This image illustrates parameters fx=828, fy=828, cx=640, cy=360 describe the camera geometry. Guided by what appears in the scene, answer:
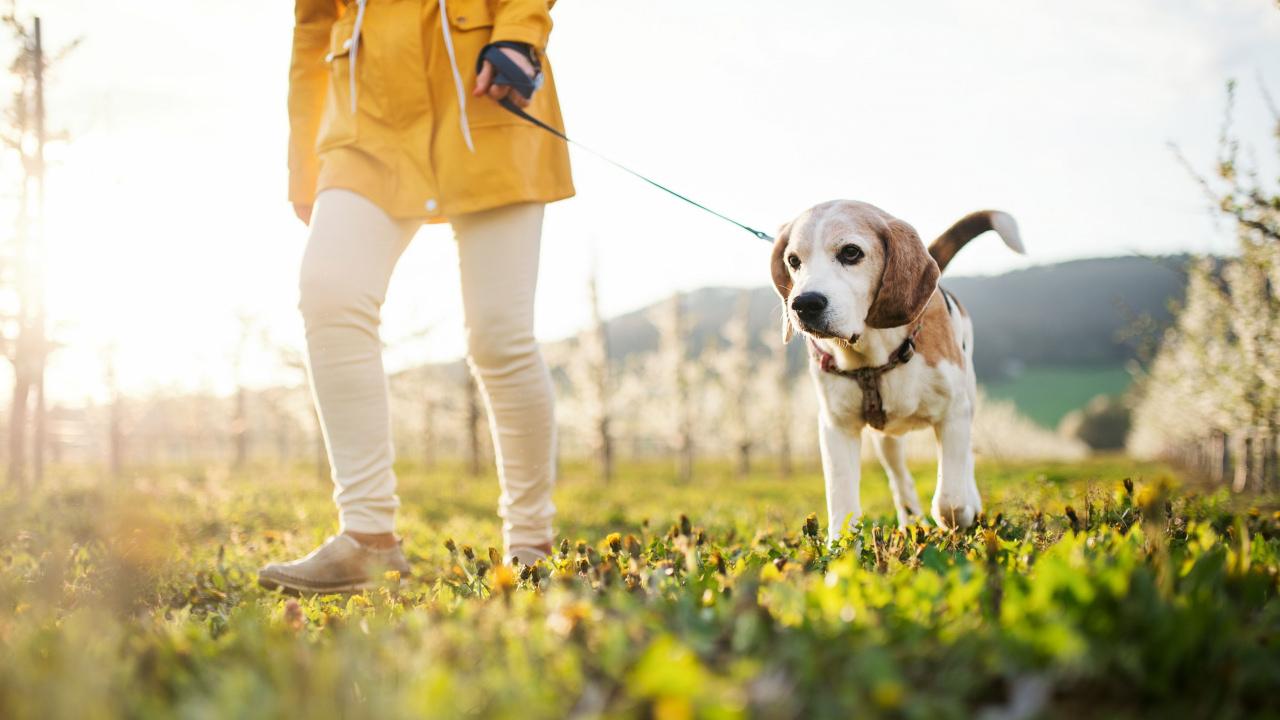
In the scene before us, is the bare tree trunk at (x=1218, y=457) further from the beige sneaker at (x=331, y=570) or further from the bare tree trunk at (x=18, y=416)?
the bare tree trunk at (x=18, y=416)

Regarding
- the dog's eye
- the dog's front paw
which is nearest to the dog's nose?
the dog's eye

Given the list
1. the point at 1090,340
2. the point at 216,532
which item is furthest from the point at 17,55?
the point at 1090,340

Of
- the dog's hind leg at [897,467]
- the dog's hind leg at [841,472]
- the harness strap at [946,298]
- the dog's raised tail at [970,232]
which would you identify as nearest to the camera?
the dog's hind leg at [841,472]

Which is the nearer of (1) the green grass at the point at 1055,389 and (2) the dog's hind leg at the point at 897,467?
(2) the dog's hind leg at the point at 897,467

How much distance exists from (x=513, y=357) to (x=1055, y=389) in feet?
495

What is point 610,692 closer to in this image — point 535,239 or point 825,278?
point 825,278

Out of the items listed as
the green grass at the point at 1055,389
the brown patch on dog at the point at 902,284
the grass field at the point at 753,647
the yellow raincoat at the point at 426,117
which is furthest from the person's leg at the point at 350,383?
the green grass at the point at 1055,389

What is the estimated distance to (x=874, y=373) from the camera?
3.69m

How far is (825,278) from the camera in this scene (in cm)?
344

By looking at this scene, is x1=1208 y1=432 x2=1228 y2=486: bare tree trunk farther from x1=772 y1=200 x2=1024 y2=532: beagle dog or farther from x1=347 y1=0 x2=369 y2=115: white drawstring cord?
x1=347 y1=0 x2=369 y2=115: white drawstring cord

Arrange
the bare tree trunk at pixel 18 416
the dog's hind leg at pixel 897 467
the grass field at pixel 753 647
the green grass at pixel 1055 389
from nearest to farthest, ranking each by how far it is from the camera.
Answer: the grass field at pixel 753 647 → the dog's hind leg at pixel 897 467 → the bare tree trunk at pixel 18 416 → the green grass at pixel 1055 389

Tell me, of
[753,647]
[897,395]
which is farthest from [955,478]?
[753,647]

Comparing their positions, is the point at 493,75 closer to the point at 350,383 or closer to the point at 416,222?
the point at 416,222

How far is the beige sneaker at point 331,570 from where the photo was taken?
3.43 metres
